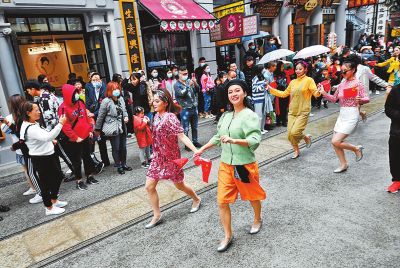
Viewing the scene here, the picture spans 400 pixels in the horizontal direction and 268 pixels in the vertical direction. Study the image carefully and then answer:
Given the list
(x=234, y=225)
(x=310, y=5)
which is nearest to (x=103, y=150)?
(x=234, y=225)

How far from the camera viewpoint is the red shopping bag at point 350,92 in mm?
4811

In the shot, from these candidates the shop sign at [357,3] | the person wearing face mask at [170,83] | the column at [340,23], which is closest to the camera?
the person wearing face mask at [170,83]

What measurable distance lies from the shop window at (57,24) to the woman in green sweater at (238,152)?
859 cm

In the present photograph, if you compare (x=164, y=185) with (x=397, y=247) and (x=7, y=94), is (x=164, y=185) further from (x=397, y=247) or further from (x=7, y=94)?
(x=7, y=94)

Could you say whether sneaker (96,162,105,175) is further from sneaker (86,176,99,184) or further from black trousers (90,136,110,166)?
sneaker (86,176,99,184)

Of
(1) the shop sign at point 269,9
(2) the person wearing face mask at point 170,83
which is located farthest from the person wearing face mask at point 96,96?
(1) the shop sign at point 269,9

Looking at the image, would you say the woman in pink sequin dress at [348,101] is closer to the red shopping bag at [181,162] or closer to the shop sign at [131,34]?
the red shopping bag at [181,162]

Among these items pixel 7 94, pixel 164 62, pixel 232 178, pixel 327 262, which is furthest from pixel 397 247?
pixel 164 62

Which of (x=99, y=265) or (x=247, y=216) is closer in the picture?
(x=99, y=265)

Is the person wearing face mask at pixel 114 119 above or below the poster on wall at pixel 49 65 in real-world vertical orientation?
below

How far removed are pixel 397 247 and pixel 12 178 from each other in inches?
273

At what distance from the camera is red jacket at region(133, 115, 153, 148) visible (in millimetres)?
5859

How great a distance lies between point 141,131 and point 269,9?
1256 centimetres

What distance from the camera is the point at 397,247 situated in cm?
305
